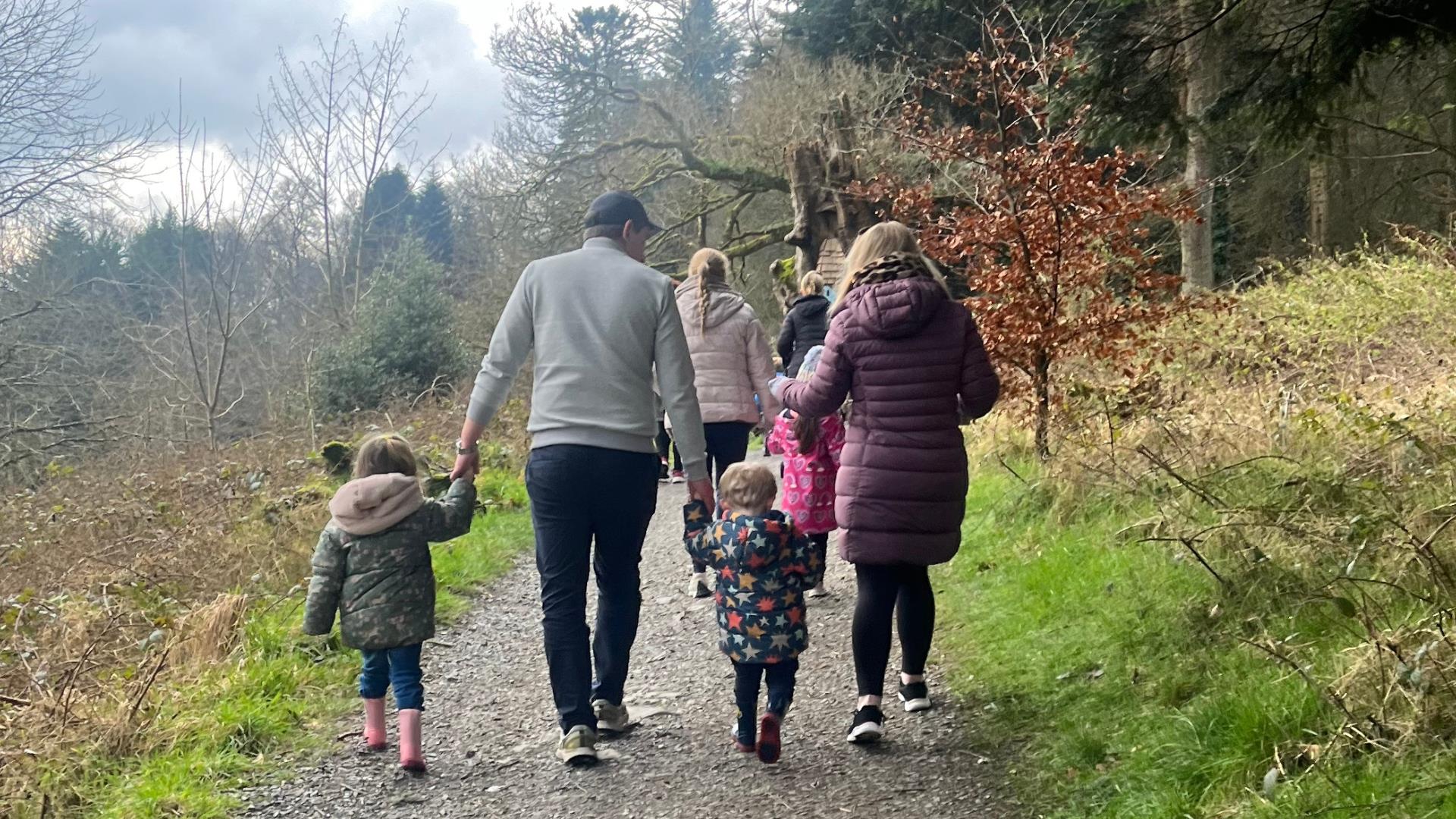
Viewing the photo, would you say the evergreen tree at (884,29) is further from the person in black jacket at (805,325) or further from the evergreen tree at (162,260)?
the evergreen tree at (162,260)

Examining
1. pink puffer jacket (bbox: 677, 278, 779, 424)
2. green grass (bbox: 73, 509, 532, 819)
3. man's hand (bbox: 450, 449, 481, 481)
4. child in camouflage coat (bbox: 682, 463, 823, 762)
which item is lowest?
green grass (bbox: 73, 509, 532, 819)

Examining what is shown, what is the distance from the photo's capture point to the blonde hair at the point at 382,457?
4.24 metres

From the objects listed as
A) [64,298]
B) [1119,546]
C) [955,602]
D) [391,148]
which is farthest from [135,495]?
[391,148]

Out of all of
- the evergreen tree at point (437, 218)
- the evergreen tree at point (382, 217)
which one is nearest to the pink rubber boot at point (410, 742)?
the evergreen tree at point (382, 217)

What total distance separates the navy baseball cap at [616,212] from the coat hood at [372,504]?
1233 mm

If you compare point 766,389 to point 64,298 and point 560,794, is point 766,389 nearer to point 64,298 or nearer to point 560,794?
point 560,794

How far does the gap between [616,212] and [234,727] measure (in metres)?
2.72

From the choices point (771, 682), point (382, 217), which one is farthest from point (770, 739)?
point (382, 217)

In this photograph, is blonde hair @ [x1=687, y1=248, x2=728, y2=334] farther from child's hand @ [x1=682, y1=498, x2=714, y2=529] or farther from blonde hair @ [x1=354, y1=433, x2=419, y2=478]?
blonde hair @ [x1=354, y1=433, x2=419, y2=478]

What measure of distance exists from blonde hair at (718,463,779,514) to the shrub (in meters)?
17.6

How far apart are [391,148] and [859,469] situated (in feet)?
69.1

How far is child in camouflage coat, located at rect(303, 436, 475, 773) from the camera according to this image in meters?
4.16

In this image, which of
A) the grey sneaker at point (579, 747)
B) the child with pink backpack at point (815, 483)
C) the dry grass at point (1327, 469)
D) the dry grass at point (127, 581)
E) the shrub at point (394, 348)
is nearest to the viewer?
the dry grass at point (1327, 469)

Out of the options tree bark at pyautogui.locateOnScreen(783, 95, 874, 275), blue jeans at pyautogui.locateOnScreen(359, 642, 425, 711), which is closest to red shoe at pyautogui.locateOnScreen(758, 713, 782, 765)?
blue jeans at pyautogui.locateOnScreen(359, 642, 425, 711)
